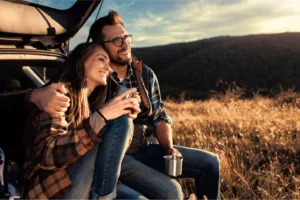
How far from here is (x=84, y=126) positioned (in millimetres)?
1996

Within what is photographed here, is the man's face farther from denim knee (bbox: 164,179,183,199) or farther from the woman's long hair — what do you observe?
denim knee (bbox: 164,179,183,199)

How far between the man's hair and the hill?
26.9 m

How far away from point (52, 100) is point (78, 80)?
1.31ft

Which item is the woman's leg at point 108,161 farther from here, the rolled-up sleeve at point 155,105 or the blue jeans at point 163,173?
the rolled-up sleeve at point 155,105

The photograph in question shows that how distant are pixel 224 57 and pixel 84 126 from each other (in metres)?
40.6

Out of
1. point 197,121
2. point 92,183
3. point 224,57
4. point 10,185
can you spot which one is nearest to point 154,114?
point 92,183

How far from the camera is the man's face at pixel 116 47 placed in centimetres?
301

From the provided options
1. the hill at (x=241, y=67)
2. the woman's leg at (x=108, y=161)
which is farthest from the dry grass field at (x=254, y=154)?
the hill at (x=241, y=67)

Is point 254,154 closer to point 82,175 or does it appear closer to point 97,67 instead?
point 97,67

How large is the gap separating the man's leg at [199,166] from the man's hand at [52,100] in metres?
1.12

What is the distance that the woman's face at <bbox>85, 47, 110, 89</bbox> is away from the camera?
2484mm

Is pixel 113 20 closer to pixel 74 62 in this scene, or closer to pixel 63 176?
pixel 74 62

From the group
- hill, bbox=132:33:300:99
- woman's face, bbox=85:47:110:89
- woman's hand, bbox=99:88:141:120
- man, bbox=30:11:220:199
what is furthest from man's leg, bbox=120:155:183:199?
hill, bbox=132:33:300:99

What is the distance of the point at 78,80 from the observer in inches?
93.5
